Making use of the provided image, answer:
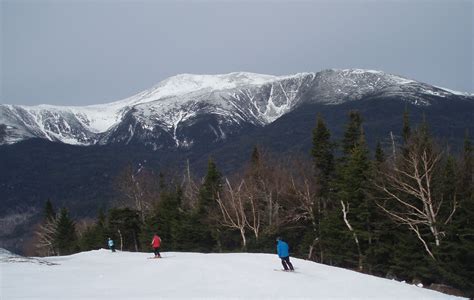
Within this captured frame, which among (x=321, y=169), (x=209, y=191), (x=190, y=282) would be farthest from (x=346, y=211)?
(x=190, y=282)

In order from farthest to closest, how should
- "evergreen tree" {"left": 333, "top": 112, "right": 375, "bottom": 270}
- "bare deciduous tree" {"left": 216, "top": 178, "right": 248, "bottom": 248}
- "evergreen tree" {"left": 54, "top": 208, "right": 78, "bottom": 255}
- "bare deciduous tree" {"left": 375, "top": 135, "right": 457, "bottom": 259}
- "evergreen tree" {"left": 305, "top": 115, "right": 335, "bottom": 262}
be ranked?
1. "evergreen tree" {"left": 54, "top": 208, "right": 78, "bottom": 255}
2. "bare deciduous tree" {"left": 216, "top": 178, "right": 248, "bottom": 248}
3. "evergreen tree" {"left": 305, "top": 115, "right": 335, "bottom": 262}
4. "evergreen tree" {"left": 333, "top": 112, "right": 375, "bottom": 270}
5. "bare deciduous tree" {"left": 375, "top": 135, "right": 457, "bottom": 259}

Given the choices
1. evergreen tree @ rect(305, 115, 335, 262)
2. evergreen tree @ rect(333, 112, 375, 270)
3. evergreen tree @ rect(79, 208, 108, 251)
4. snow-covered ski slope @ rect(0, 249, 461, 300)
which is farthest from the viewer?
evergreen tree @ rect(79, 208, 108, 251)

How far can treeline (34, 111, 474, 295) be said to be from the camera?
33125mm

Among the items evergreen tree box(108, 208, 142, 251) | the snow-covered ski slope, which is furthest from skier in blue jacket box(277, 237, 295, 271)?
evergreen tree box(108, 208, 142, 251)

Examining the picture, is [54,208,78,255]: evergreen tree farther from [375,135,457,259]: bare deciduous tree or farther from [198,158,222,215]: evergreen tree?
[375,135,457,259]: bare deciduous tree

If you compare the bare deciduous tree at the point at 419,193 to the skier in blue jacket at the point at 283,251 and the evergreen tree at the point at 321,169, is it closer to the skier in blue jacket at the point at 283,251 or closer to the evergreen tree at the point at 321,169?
the evergreen tree at the point at 321,169

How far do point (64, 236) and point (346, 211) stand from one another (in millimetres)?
53496

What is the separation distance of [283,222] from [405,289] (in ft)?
88.9

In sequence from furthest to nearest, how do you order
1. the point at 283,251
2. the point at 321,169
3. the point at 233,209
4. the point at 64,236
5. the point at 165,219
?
the point at 64,236, the point at 165,219, the point at 233,209, the point at 321,169, the point at 283,251

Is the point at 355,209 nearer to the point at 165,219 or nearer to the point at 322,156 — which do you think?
the point at 322,156

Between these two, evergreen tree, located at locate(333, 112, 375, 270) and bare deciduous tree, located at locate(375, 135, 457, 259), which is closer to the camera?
bare deciduous tree, located at locate(375, 135, 457, 259)

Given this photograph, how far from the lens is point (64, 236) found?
256 feet

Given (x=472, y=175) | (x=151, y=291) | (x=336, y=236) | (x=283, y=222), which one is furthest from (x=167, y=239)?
(x=151, y=291)

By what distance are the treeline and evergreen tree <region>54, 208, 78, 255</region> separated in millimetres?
7275
